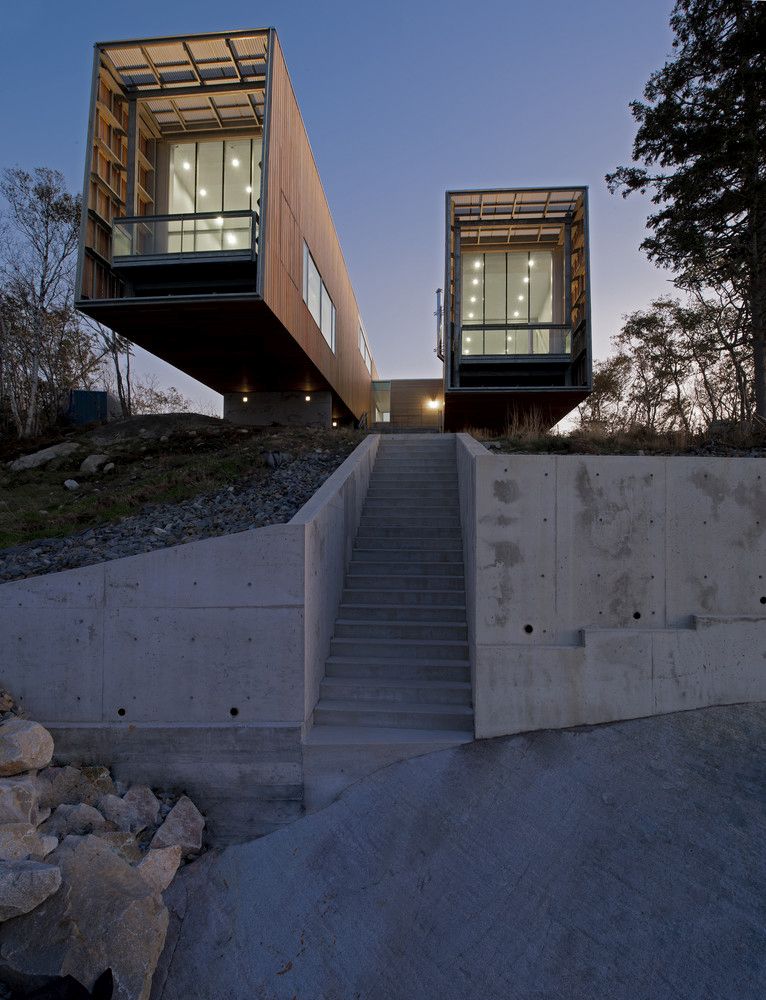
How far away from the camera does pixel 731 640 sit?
506cm

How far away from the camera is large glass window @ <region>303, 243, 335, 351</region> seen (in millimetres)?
16266

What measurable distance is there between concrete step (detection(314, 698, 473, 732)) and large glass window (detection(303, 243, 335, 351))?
1321 centimetres

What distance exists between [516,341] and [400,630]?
40.2 ft

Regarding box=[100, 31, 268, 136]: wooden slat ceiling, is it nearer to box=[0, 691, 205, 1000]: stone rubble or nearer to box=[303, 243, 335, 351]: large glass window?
box=[303, 243, 335, 351]: large glass window

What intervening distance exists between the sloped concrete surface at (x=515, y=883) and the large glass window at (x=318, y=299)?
14192mm

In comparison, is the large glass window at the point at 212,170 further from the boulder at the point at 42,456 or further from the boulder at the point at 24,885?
the boulder at the point at 24,885

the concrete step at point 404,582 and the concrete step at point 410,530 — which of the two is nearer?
the concrete step at point 404,582

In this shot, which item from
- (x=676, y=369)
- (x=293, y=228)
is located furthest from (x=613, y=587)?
(x=676, y=369)

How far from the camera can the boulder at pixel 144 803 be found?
15.1 feet

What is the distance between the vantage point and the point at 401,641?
236 inches

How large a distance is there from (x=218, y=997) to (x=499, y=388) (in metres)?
14.7

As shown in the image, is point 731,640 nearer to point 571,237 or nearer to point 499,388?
point 499,388

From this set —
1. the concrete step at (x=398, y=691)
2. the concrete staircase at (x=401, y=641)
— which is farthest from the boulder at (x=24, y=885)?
the concrete step at (x=398, y=691)

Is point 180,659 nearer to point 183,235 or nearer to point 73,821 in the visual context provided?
point 73,821
